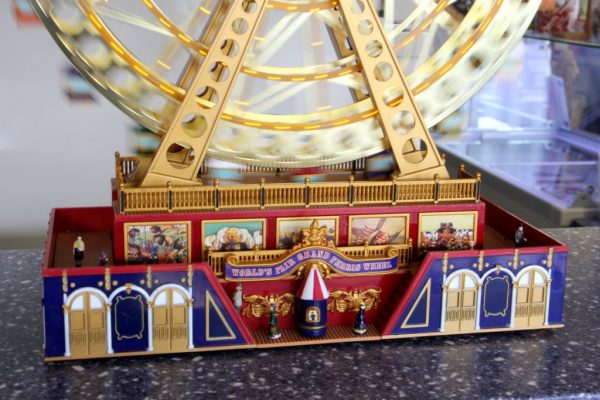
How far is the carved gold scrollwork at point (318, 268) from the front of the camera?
3.02 meters

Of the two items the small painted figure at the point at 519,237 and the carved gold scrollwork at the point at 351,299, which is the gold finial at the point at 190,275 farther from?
the small painted figure at the point at 519,237

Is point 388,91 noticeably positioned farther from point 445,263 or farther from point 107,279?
point 107,279

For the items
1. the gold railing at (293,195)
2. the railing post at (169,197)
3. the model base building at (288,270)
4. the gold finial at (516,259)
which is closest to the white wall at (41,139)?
the model base building at (288,270)

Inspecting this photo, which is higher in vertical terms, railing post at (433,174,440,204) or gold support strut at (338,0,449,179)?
gold support strut at (338,0,449,179)

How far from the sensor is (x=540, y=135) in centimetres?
719

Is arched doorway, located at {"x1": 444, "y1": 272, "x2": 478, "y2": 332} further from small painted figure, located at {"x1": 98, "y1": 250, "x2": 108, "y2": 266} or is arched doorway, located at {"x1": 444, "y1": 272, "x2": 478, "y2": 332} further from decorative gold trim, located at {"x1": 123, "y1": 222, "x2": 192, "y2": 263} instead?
small painted figure, located at {"x1": 98, "y1": 250, "x2": 108, "y2": 266}

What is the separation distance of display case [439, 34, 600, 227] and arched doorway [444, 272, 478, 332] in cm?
275

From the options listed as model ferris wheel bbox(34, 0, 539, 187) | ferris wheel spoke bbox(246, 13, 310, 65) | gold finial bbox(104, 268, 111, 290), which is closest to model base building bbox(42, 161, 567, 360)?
gold finial bbox(104, 268, 111, 290)

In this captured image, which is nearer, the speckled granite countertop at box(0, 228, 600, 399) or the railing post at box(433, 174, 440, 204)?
the speckled granite countertop at box(0, 228, 600, 399)

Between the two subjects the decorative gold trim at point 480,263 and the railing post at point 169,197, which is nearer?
the railing post at point 169,197

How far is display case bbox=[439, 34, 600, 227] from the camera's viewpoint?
5.98 metres

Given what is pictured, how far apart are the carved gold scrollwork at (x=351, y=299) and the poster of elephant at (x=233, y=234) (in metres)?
0.31

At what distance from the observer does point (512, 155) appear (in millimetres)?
7023

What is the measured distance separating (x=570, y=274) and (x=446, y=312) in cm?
95
